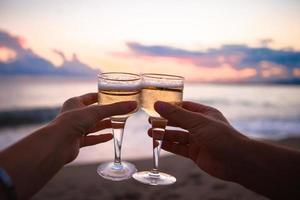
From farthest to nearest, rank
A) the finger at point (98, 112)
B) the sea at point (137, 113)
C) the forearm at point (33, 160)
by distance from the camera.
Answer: the sea at point (137, 113), the finger at point (98, 112), the forearm at point (33, 160)

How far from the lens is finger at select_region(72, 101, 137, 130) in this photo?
7.30ft

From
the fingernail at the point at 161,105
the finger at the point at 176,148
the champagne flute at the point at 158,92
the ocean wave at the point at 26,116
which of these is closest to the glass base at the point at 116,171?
the champagne flute at the point at 158,92

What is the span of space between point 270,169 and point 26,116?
29.7 feet

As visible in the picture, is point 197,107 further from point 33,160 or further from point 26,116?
point 26,116

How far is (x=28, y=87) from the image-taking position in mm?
12398

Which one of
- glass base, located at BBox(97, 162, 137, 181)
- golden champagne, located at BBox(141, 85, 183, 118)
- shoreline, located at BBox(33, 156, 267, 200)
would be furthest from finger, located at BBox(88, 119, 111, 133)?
shoreline, located at BBox(33, 156, 267, 200)

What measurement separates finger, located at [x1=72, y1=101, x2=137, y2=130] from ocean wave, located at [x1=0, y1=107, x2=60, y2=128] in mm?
7804

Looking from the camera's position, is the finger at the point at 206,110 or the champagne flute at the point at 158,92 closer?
the champagne flute at the point at 158,92

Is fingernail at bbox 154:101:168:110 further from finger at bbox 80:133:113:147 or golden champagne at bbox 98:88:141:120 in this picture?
finger at bbox 80:133:113:147

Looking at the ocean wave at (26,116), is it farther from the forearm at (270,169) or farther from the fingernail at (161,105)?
the forearm at (270,169)

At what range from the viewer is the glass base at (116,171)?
2.54 m

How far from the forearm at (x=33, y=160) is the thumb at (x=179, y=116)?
2.04 feet

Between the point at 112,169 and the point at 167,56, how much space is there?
1022 cm

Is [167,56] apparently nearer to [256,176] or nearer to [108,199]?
[108,199]
